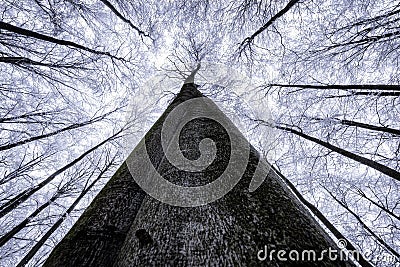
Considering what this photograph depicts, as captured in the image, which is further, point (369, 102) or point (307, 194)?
point (307, 194)

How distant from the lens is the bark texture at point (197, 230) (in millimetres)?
1099

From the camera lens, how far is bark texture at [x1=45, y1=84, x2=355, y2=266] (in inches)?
43.3

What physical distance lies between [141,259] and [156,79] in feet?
18.5

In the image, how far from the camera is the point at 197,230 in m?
1.23

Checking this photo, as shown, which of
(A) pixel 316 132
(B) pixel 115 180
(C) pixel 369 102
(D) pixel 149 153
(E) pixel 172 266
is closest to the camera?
(E) pixel 172 266

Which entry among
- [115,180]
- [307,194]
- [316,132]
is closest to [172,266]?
[115,180]

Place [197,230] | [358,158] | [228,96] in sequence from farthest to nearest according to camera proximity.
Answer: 1. [228,96]
2. [358,158]
3. [197,230]

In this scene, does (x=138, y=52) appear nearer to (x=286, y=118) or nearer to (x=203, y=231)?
(x=286, y=118)

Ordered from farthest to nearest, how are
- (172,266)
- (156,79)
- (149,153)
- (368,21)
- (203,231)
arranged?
(156,79)
(368,21)
(149,153)
(203,231)
(172,266)

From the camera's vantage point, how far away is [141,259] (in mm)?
1142
